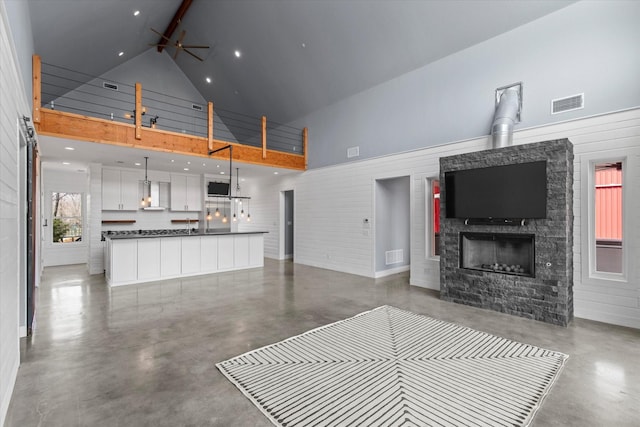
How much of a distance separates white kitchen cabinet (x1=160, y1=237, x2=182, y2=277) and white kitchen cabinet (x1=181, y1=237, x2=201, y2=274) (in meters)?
0.09

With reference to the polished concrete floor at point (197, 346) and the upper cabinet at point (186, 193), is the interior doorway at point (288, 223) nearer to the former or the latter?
the upper cabinet at point (186, 193)

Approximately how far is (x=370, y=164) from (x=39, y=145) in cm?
637

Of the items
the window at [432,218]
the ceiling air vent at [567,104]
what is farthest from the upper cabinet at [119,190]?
the ceiling air vent at [567,104]

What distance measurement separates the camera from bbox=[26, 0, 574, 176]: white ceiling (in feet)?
15.9

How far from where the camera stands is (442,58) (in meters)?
5.69

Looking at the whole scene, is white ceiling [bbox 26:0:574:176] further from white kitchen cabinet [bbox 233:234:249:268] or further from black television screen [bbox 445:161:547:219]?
white kitchen cabinet [bbox 233:234:249:268]

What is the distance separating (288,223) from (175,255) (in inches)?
158

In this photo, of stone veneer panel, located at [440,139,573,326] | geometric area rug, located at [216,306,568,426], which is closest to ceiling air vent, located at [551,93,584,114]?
stone veneer panel, located at [440,139,573,326]

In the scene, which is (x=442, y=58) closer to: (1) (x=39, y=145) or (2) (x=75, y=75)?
(1) (x=39, y=145)

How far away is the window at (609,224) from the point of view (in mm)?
4414

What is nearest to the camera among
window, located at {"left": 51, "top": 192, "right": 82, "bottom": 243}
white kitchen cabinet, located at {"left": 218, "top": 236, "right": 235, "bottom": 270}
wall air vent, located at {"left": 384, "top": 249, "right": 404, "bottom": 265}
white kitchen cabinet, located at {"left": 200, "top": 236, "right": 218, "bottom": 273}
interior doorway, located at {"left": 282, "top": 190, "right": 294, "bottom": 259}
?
white kitchen cabinet, located at {"left": 200, "top": 236, "right": 218, "bottom": 273}

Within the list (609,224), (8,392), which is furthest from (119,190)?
(609,224)

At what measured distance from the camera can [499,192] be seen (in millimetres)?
4508

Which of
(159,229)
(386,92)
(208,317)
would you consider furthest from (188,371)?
(159,229)
